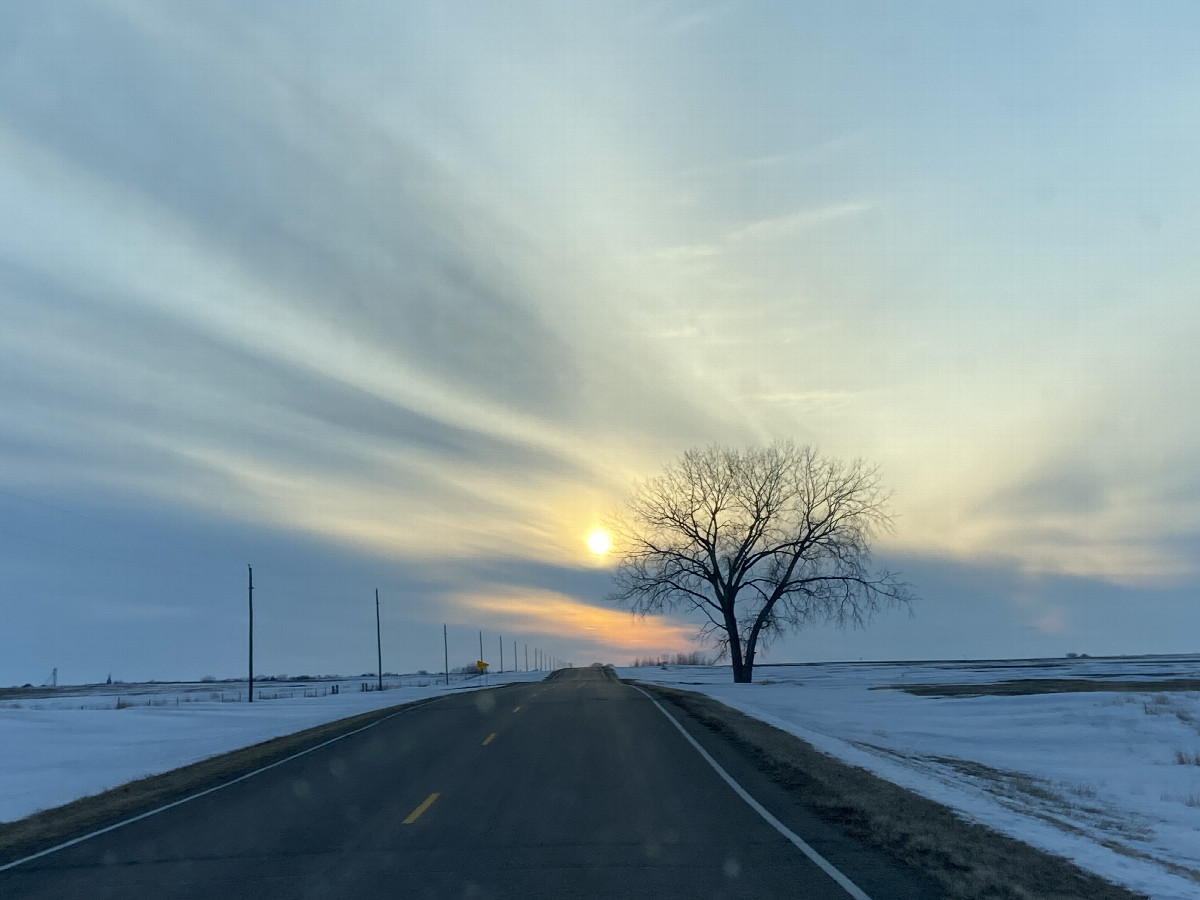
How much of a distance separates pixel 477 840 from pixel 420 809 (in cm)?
225

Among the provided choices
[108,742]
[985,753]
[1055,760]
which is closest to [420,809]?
[985,753]

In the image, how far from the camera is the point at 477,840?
9898mm

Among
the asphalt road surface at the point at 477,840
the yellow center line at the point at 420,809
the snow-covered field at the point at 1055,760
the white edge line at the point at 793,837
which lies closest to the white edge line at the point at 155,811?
the asphalt road surface at the point at 477,840

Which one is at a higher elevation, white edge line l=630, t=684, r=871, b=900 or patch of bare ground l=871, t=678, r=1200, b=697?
white edge line l=630, t=684, r=871, b=900

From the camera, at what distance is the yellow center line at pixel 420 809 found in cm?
1120

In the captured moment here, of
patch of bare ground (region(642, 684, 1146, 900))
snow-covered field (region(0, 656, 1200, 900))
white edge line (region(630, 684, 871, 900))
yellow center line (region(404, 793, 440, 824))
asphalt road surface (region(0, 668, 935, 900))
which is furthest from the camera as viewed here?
yellow center line (region(404, 793, 440, 824))

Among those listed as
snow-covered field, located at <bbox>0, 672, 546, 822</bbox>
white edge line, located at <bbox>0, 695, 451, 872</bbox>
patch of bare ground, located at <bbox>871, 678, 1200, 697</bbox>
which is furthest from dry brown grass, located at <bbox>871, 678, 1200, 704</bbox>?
white edge line, located at <bbox>0, 695, 451, 872</bbox>

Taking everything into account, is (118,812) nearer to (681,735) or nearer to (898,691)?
(681,735)

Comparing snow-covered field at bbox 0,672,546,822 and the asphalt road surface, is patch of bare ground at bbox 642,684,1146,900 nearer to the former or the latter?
the asphalt road surface

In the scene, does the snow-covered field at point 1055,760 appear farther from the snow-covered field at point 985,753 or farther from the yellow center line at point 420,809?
the yellow center line at point 420,809

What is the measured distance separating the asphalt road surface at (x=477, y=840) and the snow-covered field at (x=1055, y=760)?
7.80ft

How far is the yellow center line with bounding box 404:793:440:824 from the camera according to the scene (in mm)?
11196

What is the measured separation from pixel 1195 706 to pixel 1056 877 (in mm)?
24633

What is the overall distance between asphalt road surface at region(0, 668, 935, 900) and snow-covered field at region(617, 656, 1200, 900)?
7.80 feet
